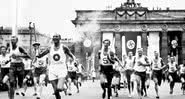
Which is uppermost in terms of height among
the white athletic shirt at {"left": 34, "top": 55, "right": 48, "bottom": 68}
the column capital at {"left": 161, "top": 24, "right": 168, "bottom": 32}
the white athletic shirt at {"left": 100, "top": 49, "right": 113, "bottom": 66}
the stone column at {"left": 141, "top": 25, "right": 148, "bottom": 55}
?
the column capital at {"left": 161, "top": 24, "right": 168, "bottom": 32}

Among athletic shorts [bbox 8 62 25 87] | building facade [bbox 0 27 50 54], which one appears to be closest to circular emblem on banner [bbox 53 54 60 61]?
athletic shorts [bbox 8 62 25 87]

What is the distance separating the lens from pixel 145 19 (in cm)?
5931

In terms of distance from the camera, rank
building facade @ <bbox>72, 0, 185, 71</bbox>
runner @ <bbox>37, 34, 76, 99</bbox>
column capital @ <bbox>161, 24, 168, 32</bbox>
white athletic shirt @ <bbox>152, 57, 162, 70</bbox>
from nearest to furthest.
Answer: runner @ <bbox>37, 34, 76, 99</bbox> → white athletic shirt @ <bbox>152, 57, 162, 70</bbox> → building facade @ <bbox>72, 0, 185, 71</bbox> → column capital @ <bbox>161, 24, 168, 32</bbox>

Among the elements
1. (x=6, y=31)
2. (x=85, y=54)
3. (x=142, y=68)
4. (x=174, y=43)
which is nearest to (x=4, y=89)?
(x=142, y=68)

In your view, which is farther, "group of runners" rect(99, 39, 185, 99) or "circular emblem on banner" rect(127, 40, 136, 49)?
"circular emblem on banner" rect(127, 40, 136, 49)

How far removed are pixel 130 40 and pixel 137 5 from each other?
632 centimetres

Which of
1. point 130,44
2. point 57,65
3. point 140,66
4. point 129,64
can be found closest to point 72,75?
point 129,64

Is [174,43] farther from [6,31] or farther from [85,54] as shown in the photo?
[6,31]

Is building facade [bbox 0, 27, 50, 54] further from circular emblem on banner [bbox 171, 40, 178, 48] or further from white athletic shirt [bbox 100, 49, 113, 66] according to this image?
white athletic shirt [bbox 100, 49, 113, 66]

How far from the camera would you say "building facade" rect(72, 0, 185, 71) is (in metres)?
58.9

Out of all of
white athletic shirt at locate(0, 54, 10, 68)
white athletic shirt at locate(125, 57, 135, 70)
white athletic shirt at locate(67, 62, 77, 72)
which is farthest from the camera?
white athletic shirt at locate(67, 62, 77, 72)

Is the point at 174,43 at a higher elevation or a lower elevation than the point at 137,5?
lower

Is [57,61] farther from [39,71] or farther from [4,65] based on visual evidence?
[39,71]

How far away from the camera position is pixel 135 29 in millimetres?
59031
